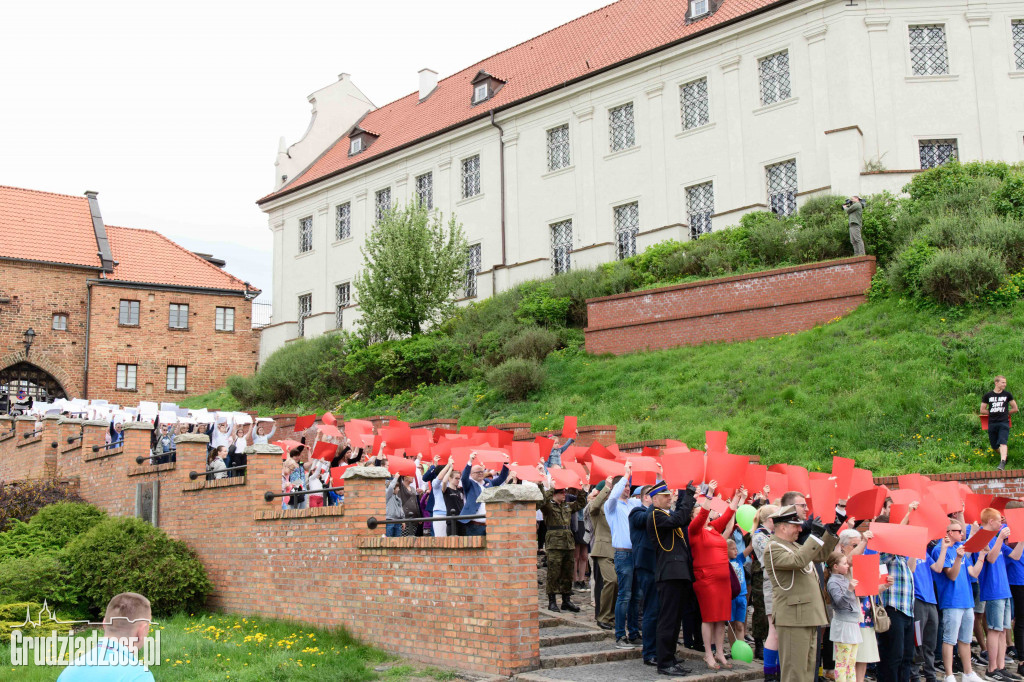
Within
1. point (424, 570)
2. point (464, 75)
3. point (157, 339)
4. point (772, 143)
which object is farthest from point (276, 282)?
point (424, 570)

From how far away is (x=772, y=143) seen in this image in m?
29.5

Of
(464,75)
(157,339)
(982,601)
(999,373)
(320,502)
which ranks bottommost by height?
(982,601)

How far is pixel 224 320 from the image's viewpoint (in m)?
43.7

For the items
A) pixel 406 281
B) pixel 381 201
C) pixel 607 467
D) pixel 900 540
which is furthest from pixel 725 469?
pixel 381 201

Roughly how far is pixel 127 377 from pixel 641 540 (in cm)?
3599

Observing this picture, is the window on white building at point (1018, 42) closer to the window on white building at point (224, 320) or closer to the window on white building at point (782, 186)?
the window on white building at point (782, 186)

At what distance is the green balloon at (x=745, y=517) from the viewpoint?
1018 cm

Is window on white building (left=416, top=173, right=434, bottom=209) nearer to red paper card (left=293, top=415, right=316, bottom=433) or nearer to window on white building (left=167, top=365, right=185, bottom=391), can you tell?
window on white building (left=167, top=365, right=185, bottom=391)

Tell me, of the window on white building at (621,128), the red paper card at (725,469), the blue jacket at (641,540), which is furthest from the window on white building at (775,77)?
the blue jacket at (641,540)

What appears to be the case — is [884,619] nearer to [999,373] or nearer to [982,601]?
[982,601]

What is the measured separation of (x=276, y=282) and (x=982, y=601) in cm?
3952

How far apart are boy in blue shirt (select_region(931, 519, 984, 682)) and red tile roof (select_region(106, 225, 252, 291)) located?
126 ft

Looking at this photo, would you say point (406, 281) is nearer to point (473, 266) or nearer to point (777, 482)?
point (473, 266)

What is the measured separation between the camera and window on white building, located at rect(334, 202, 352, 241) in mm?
42750
